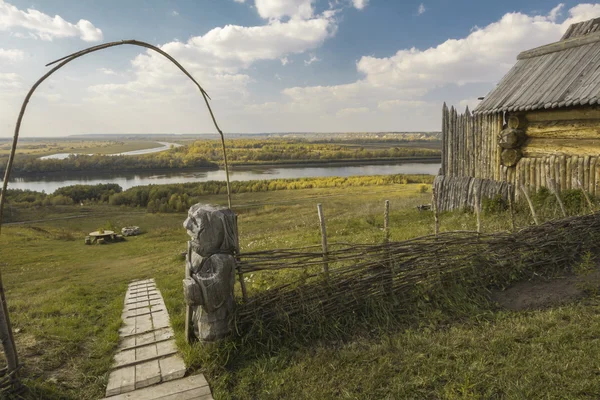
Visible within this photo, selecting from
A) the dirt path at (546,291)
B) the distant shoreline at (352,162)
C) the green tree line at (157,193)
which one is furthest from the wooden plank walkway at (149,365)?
the distant shoreline at (352,162)

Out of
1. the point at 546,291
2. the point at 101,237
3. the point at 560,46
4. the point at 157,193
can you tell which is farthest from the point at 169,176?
the point at 546,291

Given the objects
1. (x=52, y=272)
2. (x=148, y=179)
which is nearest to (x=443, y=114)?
(x=52, y=272)

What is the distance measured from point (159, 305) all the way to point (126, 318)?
0.53 m

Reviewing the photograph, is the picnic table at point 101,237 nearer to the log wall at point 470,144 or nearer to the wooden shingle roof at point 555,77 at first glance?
the log wall at point 470,144

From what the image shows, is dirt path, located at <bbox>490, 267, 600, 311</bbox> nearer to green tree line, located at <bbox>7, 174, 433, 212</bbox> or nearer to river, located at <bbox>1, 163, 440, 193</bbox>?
green tree line, located at <bbox>7, 174, 433, 212</bbox>

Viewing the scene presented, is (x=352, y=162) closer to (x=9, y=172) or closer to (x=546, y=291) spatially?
(x=546, y=291)

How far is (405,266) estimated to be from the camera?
4.85m

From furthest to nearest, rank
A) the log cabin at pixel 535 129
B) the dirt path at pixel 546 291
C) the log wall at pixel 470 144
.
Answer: the log wall at pixel 470 144, the log cabin at pixel 535 129, the dirt path at pixel 546 291

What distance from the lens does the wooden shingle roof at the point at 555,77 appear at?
807cm

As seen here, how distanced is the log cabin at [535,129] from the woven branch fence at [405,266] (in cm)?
244

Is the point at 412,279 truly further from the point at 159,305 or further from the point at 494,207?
the point at 494,207

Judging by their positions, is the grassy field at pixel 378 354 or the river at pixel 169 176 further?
the river at pixel 169 176

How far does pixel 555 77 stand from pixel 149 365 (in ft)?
35.1

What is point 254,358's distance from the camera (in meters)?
3.92
